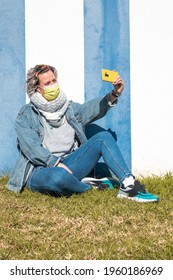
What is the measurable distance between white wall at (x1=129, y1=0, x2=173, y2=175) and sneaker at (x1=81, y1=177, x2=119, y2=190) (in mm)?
513

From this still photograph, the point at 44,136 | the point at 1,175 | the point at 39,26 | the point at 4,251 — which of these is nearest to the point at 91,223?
the point at 4,251

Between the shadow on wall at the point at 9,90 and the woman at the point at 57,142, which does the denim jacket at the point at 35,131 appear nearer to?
the woman at the point at 57,142

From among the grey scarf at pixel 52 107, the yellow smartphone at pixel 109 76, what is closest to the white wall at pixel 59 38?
the grey scarf at pixel 52 107

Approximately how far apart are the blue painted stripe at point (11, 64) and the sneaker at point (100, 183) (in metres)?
0.90

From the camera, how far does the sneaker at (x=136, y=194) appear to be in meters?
4.87

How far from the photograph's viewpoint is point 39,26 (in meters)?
5.83

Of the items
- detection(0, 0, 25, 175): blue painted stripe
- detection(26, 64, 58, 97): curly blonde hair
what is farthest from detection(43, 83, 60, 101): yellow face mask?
detection(0, 0, 25, 175): blue painted stripe

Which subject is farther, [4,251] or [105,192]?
[105,192]

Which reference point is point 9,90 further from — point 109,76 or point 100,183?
point 100,183

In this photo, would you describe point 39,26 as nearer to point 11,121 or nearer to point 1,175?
point 11,121

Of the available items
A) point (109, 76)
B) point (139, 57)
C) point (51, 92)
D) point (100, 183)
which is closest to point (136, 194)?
point (100, 183)

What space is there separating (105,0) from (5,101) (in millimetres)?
1286
